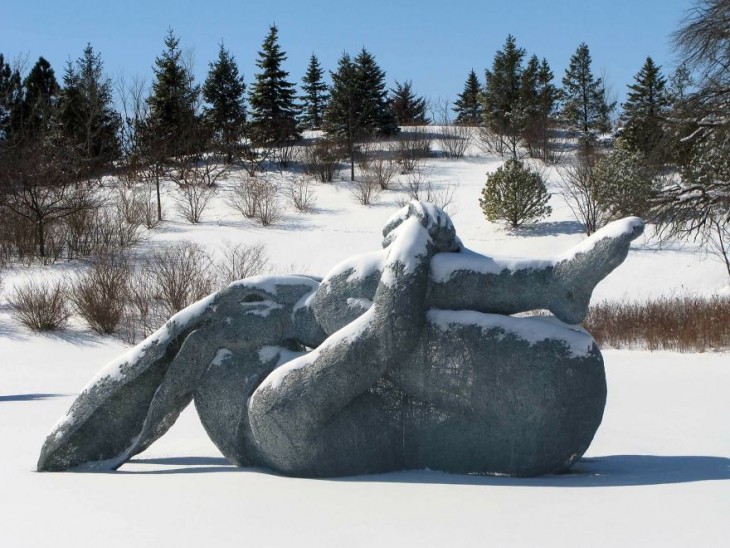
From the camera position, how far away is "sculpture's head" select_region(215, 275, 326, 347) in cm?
554

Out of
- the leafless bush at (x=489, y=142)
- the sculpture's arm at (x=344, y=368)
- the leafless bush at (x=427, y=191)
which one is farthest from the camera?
the leafless bush at (x=489, y=142)

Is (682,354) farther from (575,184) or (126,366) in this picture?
(575,184)

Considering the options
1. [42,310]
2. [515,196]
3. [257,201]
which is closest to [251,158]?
[257,201]

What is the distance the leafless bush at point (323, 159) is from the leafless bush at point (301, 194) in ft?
1.87

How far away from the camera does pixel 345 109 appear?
35094mm

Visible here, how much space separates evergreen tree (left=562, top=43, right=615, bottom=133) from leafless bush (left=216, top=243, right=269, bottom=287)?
64.1 feet

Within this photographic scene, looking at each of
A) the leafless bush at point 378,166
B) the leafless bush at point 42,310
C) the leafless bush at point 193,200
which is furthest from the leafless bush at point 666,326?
the leafless bush at point 378,166

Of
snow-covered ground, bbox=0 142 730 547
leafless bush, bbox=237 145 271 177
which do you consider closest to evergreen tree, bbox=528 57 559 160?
leafless bush, bbox=237 145 271 177

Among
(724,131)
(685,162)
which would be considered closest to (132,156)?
(685,162)

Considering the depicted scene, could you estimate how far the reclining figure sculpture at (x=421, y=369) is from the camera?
15.9 feet

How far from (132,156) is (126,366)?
29208 millimetres

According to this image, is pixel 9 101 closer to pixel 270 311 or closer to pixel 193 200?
pixel 193 200

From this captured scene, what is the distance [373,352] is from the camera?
484 cm

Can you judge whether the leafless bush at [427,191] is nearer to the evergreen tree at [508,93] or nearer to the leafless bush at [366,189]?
the leafless bush at [366,189]
